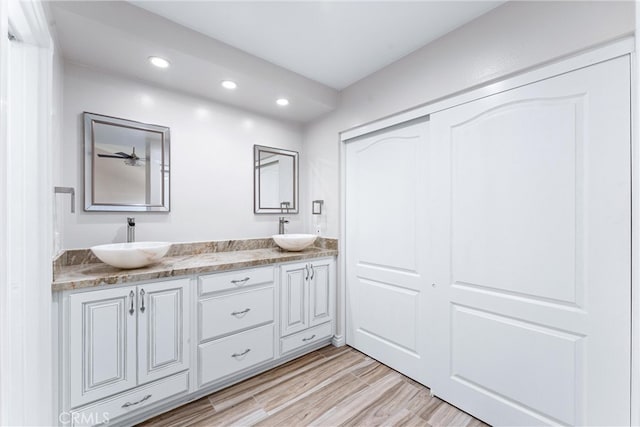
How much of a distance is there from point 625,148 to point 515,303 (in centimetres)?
91

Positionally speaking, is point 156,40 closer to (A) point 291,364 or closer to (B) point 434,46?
(B) point 434,46

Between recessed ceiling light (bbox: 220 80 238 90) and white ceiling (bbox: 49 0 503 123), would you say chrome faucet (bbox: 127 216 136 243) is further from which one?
recessed ceiling light (bbox: 220 80 238 90)

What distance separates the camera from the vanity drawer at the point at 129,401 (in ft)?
4.91

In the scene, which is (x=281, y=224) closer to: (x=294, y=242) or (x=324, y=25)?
(x=294, y=242)

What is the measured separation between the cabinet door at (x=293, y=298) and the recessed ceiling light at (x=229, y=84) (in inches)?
60.1

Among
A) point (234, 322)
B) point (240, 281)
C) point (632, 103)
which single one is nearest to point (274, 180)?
point (240, 281)

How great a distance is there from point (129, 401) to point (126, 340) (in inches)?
14.2

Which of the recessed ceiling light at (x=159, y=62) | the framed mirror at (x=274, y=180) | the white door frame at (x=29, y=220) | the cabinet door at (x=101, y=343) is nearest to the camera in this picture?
the white door frame at (x=29, y=220)

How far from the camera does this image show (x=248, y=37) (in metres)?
1.94

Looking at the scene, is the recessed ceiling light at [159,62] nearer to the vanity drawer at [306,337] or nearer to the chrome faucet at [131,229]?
the chrome faucet at [131,229]

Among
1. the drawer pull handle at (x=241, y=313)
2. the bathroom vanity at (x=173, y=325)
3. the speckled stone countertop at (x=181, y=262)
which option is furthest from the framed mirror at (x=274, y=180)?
the drawer pull handle at (x=241, y=313)

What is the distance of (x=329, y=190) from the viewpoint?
2.82 m

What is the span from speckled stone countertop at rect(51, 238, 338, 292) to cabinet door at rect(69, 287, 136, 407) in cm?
8

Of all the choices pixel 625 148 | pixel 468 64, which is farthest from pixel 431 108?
pixel 625 148
